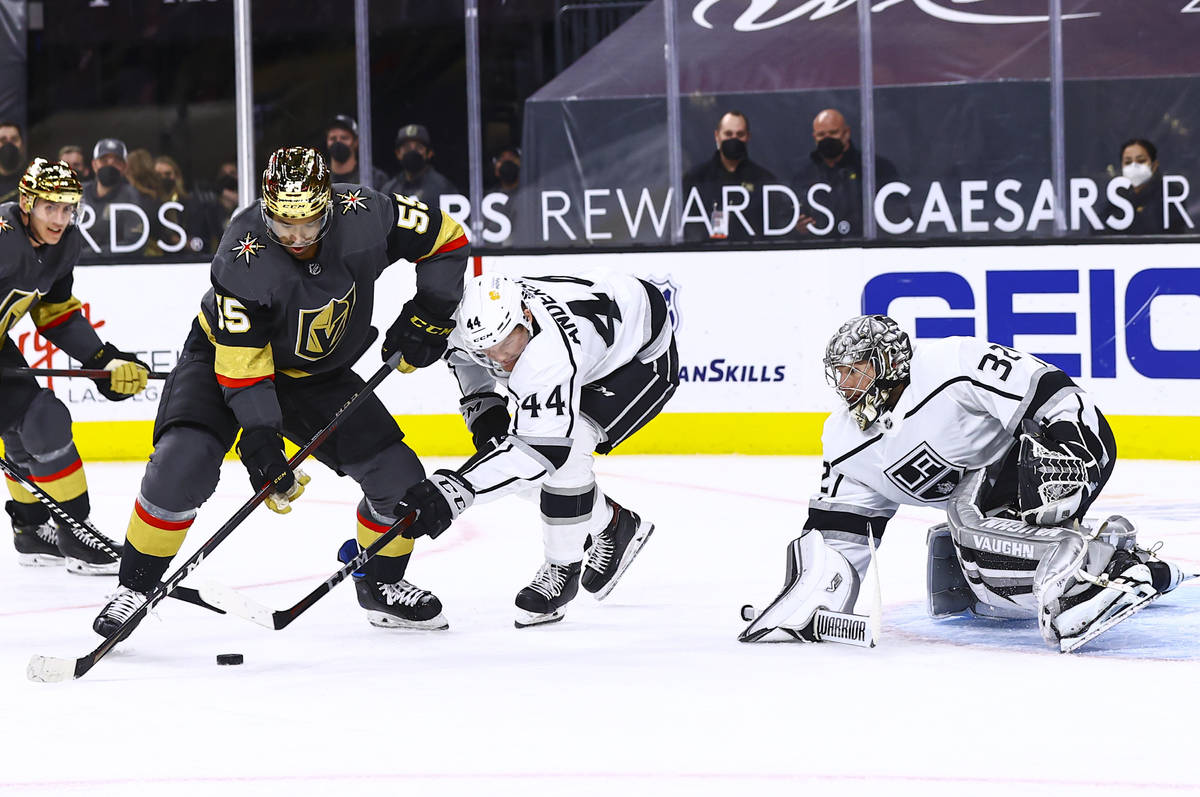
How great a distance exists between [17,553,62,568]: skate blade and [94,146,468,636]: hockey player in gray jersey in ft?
4.30

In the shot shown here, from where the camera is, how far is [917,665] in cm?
326

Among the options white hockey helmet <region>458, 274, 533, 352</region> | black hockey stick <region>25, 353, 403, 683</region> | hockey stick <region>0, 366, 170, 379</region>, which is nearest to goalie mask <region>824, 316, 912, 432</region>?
white hockey helmet <region>458, 274, 533, 352</region>

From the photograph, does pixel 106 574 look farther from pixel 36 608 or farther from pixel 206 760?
pixel 206 760

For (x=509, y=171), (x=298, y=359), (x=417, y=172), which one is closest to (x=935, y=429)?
(x=298, y=359)

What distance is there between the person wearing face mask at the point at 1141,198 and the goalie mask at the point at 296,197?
4.07 meters

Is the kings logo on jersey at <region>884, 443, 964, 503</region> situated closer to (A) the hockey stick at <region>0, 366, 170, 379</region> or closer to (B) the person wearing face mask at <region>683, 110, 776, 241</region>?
(A) the hockey stick at <region>0, 366, 170, 379</region>

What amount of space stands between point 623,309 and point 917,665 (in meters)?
1.08

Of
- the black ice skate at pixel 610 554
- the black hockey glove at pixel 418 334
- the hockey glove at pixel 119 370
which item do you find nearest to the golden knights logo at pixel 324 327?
the black hockey glove at pixel 418 334

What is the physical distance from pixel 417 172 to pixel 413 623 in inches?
164

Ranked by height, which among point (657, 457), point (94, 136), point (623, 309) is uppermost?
point (94, 136)

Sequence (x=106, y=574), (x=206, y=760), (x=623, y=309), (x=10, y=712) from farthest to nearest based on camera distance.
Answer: (x=106, y=574) < (x=623, y=309) < (x=10, y=712) < (x=206, y=760)

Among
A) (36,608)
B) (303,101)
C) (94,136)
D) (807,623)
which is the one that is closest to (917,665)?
(807,623)

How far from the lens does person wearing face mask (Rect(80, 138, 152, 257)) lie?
7.56 metres

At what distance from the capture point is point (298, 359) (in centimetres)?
363
